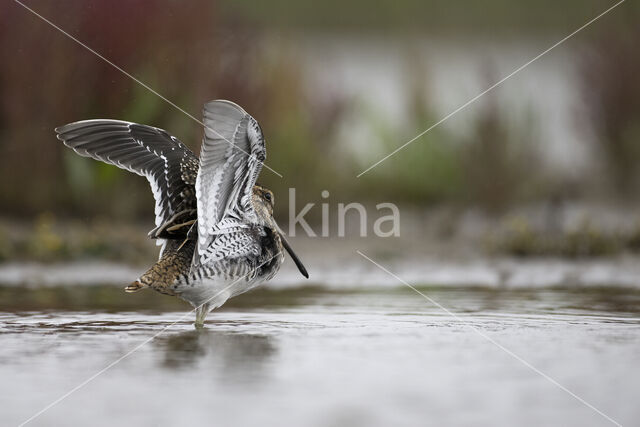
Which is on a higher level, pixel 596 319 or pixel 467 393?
pixel 596 319

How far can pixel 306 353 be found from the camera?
599 centimetres

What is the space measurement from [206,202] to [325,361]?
1.51 m

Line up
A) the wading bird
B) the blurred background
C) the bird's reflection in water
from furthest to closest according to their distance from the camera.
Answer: the blurred background → the wading bird → the bird's reflection in water

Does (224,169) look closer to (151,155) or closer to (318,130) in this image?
(151,155)

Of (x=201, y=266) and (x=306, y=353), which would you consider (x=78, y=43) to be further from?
(x=306, y=353)

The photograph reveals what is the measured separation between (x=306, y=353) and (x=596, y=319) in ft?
7.32

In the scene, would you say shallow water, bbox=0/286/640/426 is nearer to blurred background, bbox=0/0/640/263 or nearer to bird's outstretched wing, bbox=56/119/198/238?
bird's outstretched wing, bbox=56/119/198/238

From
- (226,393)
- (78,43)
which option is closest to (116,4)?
(78,43)

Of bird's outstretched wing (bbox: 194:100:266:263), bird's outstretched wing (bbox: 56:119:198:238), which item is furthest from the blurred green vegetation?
bird's outstretched wing (bbox: 194:100:266:263)

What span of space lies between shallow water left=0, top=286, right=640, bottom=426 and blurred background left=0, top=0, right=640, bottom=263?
3.12 metres

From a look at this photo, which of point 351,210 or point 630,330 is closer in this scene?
point 630,330

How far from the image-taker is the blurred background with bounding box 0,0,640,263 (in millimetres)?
11500

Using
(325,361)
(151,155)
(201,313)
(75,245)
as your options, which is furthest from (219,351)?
(75,245)

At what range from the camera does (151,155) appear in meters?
7.74
